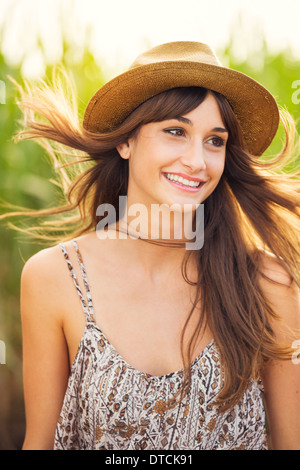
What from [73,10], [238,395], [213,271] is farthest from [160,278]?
[73,10]

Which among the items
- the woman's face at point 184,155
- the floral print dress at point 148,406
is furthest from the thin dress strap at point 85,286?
the woman's face at point 184,155

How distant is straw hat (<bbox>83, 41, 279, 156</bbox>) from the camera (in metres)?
1.83

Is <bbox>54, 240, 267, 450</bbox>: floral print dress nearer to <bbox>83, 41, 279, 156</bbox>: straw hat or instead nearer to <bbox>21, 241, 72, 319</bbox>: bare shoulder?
<bbox>21, 241, 72, 319</bbox>: bare shoulder

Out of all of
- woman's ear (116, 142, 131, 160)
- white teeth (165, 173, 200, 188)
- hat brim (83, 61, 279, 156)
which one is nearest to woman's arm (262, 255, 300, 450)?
white teeth (165, 173, 200, 188)

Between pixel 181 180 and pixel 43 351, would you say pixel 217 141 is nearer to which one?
pixel 181 180

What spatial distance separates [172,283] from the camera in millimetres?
2107

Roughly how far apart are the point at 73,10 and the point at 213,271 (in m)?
1.91

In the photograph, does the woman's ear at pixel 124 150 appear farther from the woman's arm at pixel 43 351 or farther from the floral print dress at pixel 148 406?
the floral print dress at pixel 148 406

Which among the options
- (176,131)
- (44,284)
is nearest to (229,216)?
(176,131)

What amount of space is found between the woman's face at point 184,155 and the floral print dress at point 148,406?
1.72 ft

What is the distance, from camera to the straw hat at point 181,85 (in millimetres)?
1832

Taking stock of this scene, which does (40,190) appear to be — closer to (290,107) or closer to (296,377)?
(290,107)

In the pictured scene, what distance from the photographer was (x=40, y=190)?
3209 millimetres

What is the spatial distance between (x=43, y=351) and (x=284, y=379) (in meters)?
0.88
